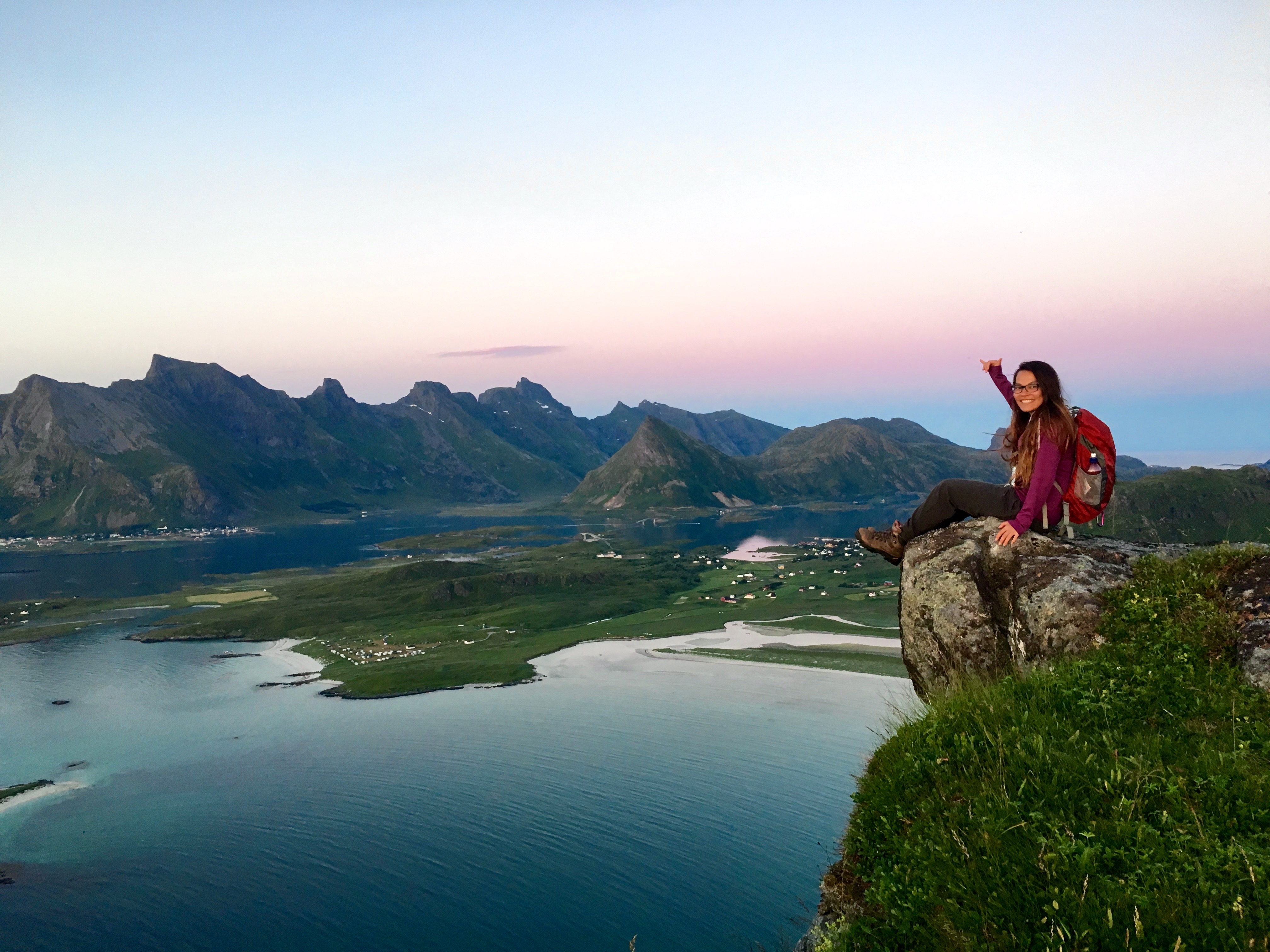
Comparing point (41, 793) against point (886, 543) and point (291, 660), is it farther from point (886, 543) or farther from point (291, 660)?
point (886, 543)

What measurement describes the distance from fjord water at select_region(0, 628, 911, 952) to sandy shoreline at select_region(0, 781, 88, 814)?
3.17ft

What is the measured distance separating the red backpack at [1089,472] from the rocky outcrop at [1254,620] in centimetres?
248

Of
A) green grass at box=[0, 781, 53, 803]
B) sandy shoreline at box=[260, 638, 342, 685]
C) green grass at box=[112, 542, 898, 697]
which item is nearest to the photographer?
green grass at box=[0, 781, 53, 803]

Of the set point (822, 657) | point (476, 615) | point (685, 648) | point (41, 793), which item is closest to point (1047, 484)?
point (41, 793)

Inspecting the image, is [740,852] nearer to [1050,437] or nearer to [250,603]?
[1050,437]

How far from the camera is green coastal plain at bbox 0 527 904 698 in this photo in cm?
11412

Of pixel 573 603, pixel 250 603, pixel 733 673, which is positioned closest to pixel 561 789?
pixel 733 673

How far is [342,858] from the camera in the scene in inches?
2274

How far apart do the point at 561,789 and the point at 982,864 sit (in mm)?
65723

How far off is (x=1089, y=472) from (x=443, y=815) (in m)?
62.5

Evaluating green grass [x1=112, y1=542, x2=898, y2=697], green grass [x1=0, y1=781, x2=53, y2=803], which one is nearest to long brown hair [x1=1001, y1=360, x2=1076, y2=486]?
green grass [x1=0, y1=781, x2=53, y2=803]

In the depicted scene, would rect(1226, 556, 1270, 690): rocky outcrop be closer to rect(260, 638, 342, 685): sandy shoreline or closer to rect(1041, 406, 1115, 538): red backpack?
rect(1041, 406, 1115, 538): red backpack

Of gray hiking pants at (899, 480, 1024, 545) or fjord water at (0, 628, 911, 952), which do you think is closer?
gray hiking pants at (899, 480, 1024, 545)

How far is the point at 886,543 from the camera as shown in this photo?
1636 centimetres
